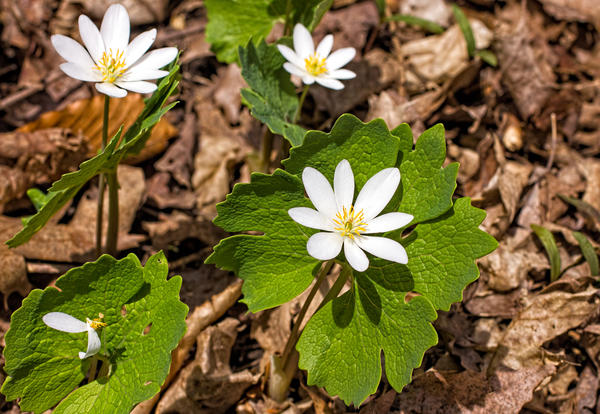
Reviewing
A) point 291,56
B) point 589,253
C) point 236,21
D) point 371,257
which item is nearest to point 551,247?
point 589,253

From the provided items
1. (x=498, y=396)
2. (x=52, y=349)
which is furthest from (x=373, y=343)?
(x=52, y=349)

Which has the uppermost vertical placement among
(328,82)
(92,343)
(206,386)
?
(328,82)

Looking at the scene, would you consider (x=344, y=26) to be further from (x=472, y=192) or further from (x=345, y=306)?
(x=345, y=306)

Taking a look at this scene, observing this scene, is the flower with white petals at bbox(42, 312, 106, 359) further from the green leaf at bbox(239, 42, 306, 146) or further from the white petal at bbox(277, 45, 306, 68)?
the white petal at bbox(277, 45, 306, 68)

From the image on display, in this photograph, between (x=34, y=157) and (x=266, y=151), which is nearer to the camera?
(x=34, y=157)

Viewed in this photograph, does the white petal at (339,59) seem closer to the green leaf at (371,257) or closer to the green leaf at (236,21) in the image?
the green leaf at (236,21)

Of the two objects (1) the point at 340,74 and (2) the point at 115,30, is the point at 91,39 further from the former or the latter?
(1) the point at 340,74

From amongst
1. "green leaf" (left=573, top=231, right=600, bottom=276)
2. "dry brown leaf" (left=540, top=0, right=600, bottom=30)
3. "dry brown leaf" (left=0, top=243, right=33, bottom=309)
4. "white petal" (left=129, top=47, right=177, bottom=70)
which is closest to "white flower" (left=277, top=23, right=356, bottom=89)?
"white petal" (left=129, top=47, right=177, bottom=70)
